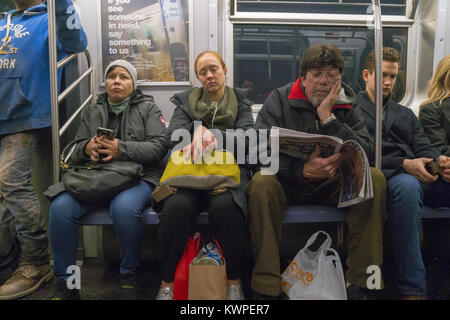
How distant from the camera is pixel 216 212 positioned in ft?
6.73

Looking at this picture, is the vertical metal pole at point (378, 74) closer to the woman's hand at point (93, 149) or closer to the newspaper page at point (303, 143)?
the newspaper page at point (303, 143)

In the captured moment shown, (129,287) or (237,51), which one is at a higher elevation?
(237,51)

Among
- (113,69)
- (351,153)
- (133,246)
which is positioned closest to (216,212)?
(133,246)

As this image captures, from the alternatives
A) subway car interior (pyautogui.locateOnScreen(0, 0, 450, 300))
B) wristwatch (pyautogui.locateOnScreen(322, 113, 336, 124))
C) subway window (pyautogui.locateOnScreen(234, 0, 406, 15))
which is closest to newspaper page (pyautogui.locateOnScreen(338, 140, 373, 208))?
wristwatch (pyautogui.locateOnScreen(322, 113, 336, 124))

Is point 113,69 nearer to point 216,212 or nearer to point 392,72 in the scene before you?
point 216,212

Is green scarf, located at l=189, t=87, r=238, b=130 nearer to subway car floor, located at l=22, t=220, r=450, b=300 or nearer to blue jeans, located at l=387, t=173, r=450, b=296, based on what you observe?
subway car floor, located at l=22, t=220, r=450, b=300

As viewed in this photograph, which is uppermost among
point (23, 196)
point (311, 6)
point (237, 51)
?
point (311, 6)

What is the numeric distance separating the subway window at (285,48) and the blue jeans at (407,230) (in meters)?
1.29

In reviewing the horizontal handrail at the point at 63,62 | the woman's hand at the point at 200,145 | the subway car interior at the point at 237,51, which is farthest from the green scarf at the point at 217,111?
the horizontal handrail at the point at 63,62

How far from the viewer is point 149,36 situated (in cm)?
303

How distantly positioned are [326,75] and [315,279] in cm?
122

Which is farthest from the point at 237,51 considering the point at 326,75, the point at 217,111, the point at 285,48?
the point at 326,75

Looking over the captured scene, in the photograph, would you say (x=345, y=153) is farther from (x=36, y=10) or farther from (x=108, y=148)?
(x=36, y=10)

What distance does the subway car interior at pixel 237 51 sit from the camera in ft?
9.48
